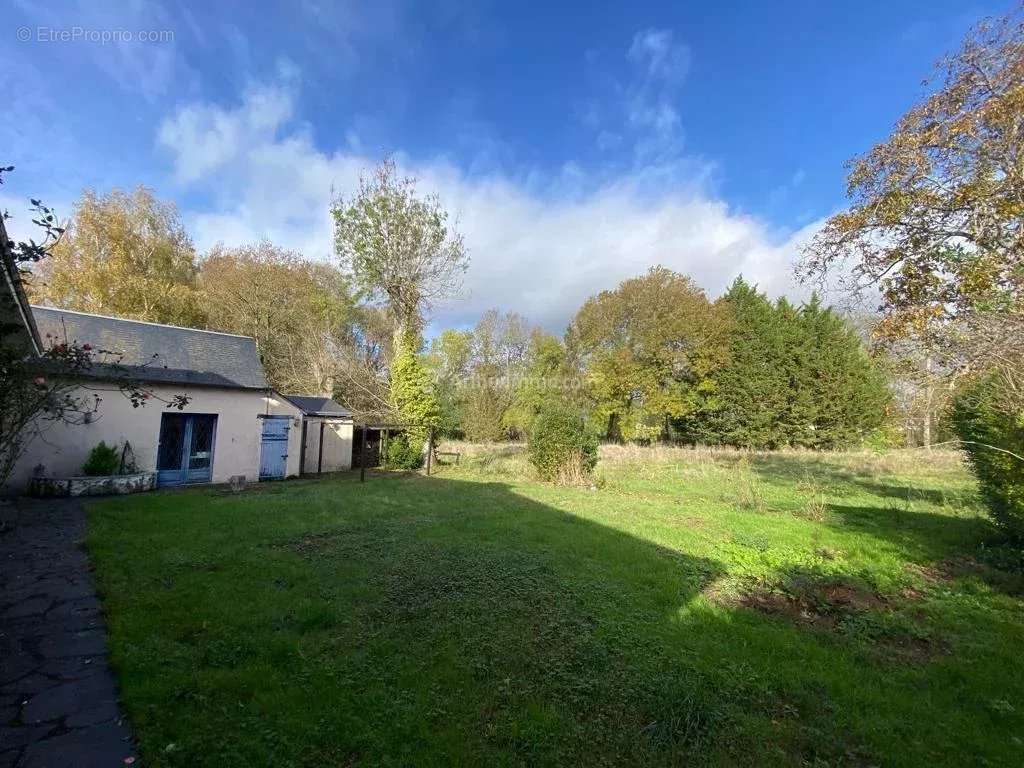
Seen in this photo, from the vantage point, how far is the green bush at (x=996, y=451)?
5.70 meters

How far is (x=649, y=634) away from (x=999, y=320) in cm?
517

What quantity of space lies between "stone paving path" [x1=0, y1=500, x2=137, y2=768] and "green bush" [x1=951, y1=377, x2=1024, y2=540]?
317 inches

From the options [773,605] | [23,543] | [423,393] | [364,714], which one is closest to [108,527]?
[23,543]

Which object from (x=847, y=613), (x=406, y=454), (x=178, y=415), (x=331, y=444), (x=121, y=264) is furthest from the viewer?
(x=121, y=264)

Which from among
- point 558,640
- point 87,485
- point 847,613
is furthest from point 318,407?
point 847,613

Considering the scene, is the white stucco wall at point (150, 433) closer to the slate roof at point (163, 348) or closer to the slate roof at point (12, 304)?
the slate roof at point (163, 348)

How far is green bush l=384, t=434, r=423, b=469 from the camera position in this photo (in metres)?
16.8

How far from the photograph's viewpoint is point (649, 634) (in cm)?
373

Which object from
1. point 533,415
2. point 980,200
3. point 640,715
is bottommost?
point 640,715

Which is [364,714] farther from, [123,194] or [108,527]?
[123,194]

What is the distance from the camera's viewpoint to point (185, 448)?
11.9 metres

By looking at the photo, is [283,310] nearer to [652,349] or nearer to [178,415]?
[178,415]

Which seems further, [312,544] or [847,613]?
[312,544]

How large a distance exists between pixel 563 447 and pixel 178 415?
33.0 ft
